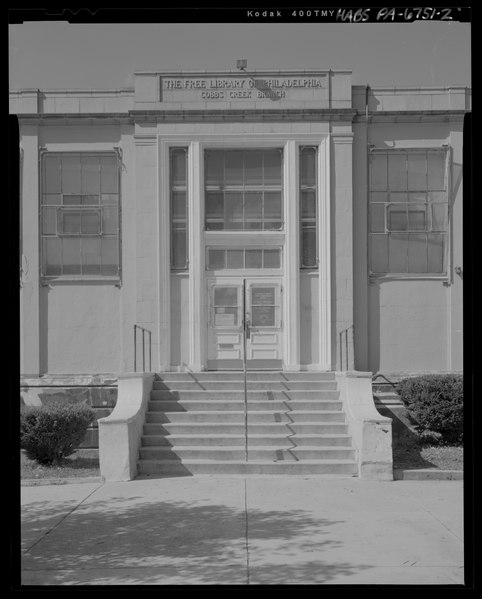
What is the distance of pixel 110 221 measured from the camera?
1662 centimetres

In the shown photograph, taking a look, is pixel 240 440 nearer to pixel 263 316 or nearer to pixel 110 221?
pixel 263 316

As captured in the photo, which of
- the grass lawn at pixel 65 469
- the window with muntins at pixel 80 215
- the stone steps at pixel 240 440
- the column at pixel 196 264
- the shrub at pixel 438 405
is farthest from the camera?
the window with muntins at pixel 80 215

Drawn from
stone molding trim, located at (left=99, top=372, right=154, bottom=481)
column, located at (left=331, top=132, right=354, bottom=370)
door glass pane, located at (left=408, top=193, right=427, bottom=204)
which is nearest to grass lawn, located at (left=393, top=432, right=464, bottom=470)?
column, located at (left=331, top=132, right=354, bottom=370)

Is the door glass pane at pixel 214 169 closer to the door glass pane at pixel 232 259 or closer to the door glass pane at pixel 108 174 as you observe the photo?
the door glass pane at pixel 232 259

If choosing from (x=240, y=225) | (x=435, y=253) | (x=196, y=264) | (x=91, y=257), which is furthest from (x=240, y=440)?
(x=435, y=253)

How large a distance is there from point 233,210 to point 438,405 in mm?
5977

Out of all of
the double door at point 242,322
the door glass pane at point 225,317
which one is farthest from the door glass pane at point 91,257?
the door glass pane at point 225,317

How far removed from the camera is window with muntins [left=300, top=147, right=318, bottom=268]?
1655cm

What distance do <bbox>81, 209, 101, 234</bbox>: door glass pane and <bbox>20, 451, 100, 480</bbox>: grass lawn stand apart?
521 cm

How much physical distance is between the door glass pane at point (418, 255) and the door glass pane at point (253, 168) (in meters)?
3.35

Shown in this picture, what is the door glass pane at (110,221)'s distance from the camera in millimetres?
16625
